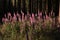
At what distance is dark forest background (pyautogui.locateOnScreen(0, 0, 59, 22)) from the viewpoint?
11533 millimetres

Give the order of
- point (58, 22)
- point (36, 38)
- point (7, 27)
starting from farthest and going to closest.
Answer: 1. point (58, 22)
2. point (7, 27)
3. point (36, 38)

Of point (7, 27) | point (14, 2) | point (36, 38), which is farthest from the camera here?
point (14, 2)

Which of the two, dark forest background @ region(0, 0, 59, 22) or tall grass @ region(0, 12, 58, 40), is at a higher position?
dark forest background @ region(0, 0, 59, 22)

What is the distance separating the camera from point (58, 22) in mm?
11094

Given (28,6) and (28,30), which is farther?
(28,6)

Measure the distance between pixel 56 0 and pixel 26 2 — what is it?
3.70ft

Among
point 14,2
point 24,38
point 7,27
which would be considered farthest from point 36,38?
point 14,2

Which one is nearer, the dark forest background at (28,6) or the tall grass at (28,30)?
the tall grass at (28,30)

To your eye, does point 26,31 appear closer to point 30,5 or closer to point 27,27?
point 27,27

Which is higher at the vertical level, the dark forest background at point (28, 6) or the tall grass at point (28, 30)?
the dark forest background at point (28, 6)

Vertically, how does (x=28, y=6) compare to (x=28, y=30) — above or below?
above

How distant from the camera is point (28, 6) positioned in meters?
11.7

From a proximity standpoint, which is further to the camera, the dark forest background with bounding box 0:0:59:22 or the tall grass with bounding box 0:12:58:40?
the dark forest background with bounding box 0:0:59:22

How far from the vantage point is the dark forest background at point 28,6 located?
1153 cm
